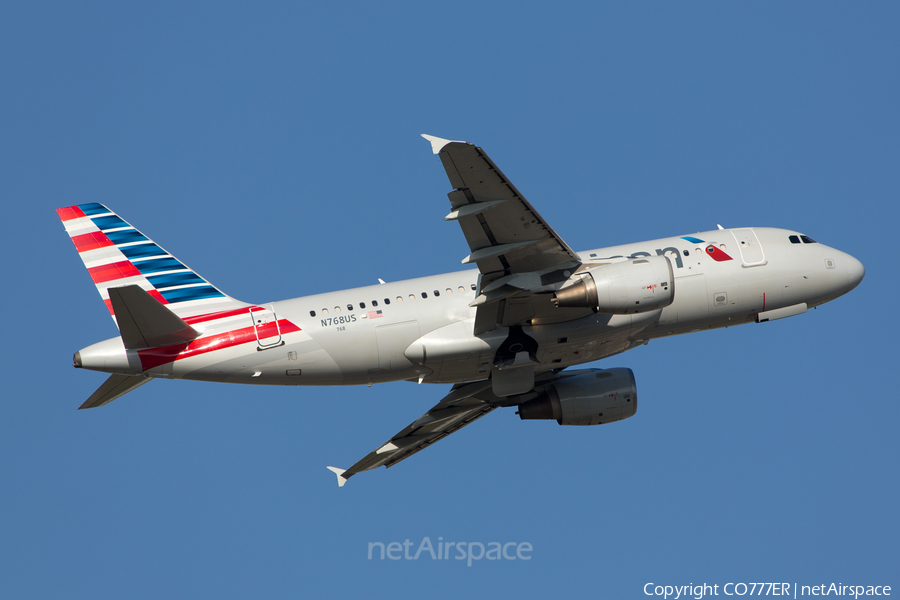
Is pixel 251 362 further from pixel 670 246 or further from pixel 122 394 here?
pixel 670 246

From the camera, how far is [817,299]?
33906 millimetres

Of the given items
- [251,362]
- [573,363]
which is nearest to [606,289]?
[573,363]

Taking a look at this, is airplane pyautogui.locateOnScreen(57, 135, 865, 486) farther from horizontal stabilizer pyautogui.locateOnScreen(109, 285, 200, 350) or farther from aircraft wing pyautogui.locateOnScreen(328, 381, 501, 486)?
aircraft wing pyautogui.locateOnScreen(328, 381, 501, 486)

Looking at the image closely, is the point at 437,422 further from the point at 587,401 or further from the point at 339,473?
the point at 587,401

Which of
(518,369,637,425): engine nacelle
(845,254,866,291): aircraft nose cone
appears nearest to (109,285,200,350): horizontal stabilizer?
(518,369,637,425): engine nacelle

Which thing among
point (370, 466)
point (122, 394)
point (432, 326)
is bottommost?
point (370, 466)

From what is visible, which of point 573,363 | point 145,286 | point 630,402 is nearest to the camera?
point 145,286

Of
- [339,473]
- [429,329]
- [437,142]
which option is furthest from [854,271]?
[339,473]

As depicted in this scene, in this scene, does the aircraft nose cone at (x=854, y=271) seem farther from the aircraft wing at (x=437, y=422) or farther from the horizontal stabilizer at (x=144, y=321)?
the horizontal stabilizer at (x=144, y=321)

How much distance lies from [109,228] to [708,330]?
72.4 feet

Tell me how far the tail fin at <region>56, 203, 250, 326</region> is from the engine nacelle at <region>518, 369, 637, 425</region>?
12414 mm

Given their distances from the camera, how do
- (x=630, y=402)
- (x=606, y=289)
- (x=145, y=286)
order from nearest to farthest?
(x=606, y=289) → (x=145, y=286) → (x=630, y=402)

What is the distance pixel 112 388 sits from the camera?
30062 millimetres

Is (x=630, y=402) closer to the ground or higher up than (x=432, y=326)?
closer to the ground
